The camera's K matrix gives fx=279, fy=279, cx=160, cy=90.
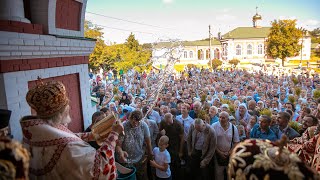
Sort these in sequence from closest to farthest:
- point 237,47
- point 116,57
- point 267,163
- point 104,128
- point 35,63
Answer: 1. point 267,163
2. point 104,128
3. point 35,63
4. point 116,57
5. point 237,47

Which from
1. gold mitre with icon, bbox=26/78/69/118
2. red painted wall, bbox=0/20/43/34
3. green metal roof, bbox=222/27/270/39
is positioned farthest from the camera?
green metal roof, bbox=222/27/270/39

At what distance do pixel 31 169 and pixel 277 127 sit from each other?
15.0 ft

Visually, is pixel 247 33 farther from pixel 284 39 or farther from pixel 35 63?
pixel 35 63

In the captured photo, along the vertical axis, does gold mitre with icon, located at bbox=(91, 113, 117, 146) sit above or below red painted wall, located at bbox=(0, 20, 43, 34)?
below

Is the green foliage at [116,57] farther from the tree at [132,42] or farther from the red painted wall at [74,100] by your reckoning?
the red painted wall at [74,100]

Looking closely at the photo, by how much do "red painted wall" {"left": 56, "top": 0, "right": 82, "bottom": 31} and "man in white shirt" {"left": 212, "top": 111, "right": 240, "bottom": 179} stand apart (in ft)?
10.5

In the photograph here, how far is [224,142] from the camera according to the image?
528cm

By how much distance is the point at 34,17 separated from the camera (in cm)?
399

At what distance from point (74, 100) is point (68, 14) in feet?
4.90

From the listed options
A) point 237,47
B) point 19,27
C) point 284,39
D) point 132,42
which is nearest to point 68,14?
point 19,27

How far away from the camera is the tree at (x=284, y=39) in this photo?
41750mm

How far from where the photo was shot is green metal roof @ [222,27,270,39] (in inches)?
2276

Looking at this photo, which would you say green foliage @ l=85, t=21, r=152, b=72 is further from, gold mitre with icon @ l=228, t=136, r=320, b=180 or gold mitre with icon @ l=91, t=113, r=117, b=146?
gold mitre with icon @ l=228, t=136, r=320, b=180

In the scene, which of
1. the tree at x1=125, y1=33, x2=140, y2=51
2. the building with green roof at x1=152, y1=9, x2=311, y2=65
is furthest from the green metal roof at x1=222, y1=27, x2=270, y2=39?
the tree at x1=125, y1=33, x2=140, y2=51
